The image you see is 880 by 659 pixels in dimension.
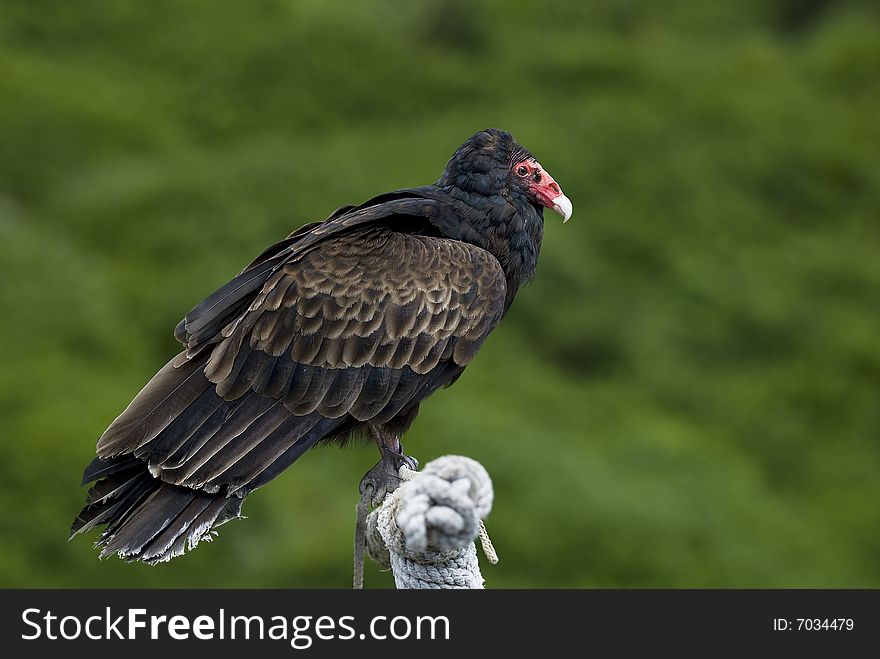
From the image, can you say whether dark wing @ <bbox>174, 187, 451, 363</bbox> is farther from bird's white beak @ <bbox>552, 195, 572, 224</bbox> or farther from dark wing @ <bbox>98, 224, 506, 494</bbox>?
bird's white beak @ <bbox>552, 195, 572, 224</bbox>

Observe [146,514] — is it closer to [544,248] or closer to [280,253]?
[280,253]

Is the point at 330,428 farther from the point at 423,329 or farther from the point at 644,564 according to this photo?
the point at 644,564

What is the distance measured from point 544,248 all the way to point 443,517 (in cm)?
1006

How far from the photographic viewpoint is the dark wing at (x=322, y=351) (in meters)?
5.36

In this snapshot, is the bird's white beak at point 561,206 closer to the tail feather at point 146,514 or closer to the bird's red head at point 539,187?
the bird's red head at point 539,187

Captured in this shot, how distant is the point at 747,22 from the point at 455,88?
16.4ft

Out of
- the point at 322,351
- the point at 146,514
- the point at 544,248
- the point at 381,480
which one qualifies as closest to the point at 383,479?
the point at 381,480

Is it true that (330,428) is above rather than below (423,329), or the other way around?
below

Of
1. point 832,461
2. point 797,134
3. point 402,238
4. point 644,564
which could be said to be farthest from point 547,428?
point 402,238

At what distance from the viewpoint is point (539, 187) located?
6180mm

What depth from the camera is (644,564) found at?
11.5m

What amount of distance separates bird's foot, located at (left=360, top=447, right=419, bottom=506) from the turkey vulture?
0.5 inches

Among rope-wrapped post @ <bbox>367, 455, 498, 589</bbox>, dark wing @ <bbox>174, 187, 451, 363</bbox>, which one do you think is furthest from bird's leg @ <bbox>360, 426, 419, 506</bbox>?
rope-wrapped post @ <bbox>367, 455, 498, 589</bbox>

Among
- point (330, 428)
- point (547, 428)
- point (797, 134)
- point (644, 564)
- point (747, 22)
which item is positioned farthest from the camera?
point (747, 22)
